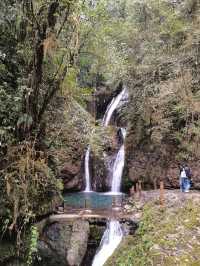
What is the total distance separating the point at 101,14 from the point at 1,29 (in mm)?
2716

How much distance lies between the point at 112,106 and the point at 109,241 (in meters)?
14.0

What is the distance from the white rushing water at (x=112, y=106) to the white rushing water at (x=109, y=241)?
12.3 meters

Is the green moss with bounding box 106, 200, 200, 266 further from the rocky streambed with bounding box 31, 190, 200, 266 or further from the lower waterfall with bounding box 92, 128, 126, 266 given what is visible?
the lower waterfall with bounding box 92, 128, 126, 266

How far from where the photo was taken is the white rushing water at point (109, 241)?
1336 centimetres

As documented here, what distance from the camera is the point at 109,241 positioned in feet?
45.3

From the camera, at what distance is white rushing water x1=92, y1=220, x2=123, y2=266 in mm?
13363

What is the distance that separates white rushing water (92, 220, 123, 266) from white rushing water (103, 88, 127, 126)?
40.4 feet

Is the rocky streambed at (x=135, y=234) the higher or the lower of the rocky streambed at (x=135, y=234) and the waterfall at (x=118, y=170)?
the lower

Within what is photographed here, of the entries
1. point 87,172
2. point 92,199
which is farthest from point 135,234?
point 87,172

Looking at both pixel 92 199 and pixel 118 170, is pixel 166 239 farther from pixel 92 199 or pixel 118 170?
pixel 118 170

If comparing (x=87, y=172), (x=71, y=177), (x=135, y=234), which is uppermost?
(x=87, y=172)

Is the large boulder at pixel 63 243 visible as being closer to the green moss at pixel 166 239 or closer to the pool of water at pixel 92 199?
the green moss at pixel 166 239

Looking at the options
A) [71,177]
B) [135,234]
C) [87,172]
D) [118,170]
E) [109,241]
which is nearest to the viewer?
[135,234]

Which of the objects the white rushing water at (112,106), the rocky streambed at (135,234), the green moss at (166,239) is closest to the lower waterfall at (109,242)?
the rocky streambed at (135,234)
